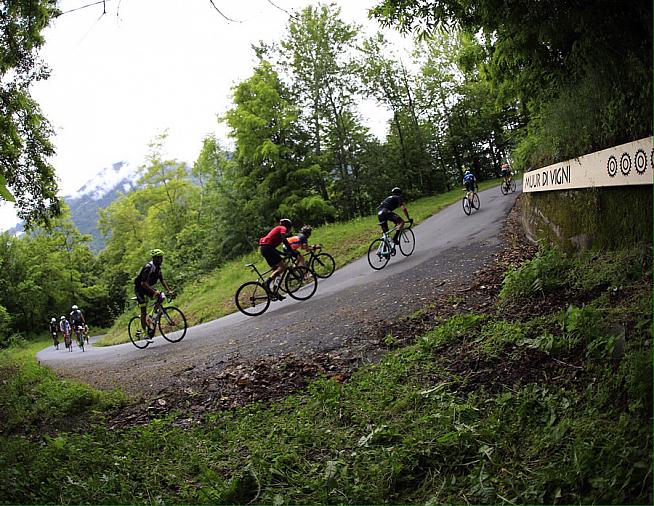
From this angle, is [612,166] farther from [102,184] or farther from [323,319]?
[102,184]

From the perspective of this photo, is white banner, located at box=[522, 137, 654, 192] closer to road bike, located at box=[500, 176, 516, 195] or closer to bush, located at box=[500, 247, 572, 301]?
bush, located at box=[500, 247, 572, 301]

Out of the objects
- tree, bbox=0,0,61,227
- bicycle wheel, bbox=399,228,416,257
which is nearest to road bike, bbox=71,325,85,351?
tree, bbox=0,0,61,227

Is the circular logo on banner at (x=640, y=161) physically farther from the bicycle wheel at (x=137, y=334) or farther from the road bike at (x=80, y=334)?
the road bike at (x=80, y=334)

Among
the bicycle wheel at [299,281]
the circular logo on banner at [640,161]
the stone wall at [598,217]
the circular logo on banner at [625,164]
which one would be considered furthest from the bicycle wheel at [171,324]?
the circular logo on banner at [640,161]

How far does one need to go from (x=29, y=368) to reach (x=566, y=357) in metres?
10.4

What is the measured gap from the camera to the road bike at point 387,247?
539 inches

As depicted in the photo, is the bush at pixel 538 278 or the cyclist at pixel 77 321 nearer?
the bush at pixel 538 278

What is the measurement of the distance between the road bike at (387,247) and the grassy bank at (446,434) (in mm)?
8335

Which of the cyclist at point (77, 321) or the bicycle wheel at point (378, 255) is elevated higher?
the cyclist at point (77, 321)

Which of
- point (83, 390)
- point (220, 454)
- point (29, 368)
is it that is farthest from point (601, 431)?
point (29, 368)

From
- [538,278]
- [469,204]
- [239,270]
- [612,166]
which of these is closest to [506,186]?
[469,204]

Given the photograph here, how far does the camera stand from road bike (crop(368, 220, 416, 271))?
13680 millimetres

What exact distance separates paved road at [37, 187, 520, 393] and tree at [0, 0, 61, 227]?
389cm

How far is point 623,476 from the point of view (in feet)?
7.76
